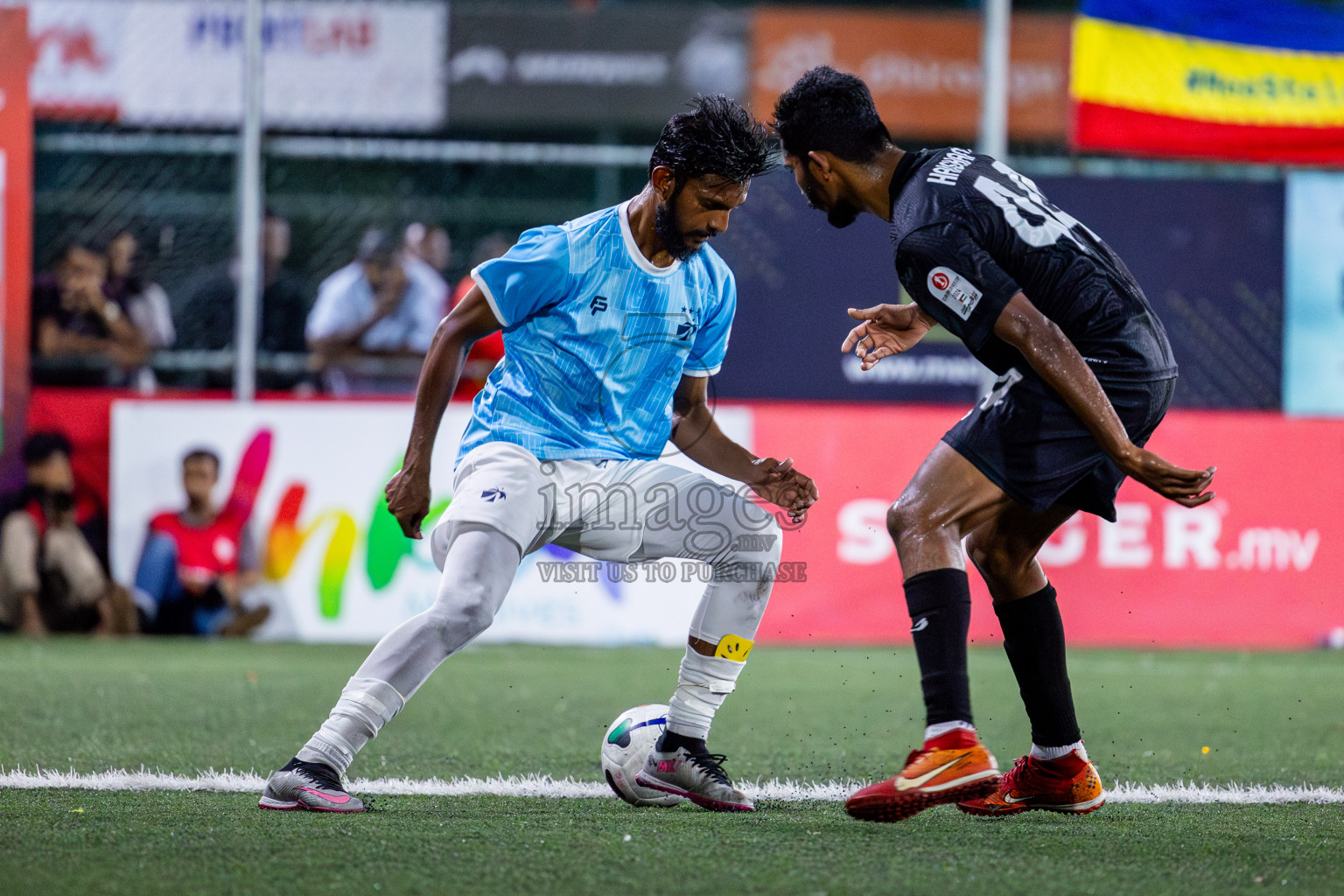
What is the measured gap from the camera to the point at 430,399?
12.6ft

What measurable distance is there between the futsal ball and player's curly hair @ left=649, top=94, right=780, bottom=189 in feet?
4.84

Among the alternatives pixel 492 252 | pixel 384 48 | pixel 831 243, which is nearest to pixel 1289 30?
pixel 831 243

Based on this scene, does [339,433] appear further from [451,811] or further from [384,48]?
[451,811]

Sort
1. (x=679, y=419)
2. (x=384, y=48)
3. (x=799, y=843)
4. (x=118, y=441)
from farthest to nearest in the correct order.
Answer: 1. (x=384, y=48)
2. (x=118, y=441)
3. (x=679, y=419)
4. (x=799, y=843)

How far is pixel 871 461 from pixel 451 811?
217 inches

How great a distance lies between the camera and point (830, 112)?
12.2ft

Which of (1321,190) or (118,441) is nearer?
(118,441)

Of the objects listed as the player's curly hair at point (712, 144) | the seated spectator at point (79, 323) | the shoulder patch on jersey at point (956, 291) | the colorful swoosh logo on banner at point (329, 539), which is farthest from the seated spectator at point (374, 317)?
the shoulder patch on jersey at point (956, 291)

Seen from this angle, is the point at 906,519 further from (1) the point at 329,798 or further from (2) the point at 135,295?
(2) the point at 135,295

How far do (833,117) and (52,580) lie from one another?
6.61m

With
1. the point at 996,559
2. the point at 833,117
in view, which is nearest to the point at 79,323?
the point at 833,117

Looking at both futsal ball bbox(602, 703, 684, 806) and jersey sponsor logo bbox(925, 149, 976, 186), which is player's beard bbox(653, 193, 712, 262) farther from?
→ futsal ball bbox(602, 703, 684, 806)

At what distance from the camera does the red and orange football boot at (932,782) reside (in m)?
3.38

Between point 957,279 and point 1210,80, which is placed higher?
point 1210,80
